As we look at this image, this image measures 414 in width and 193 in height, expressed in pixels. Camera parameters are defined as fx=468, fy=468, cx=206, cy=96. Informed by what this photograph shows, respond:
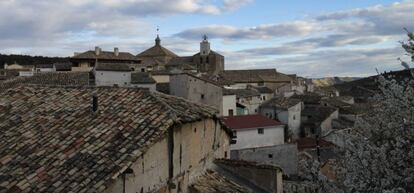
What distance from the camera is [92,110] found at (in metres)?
10.9

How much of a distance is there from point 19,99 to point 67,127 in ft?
10.5

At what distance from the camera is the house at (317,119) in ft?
157

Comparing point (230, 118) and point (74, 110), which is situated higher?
point (74, 110)

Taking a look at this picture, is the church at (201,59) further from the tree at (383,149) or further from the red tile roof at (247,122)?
the tree at (383,149)

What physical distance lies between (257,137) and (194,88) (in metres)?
6.77

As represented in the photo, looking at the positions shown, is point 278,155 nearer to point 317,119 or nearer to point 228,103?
point 228,103

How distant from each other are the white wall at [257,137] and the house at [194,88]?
3.06m

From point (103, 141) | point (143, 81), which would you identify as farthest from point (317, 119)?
point (103, 141)

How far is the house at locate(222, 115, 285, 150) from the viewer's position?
125 ft

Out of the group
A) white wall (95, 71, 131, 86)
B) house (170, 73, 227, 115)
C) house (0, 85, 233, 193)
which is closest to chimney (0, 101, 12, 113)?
house (0, 85, 233, 193)

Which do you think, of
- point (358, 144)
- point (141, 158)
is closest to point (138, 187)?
point (141, 158)

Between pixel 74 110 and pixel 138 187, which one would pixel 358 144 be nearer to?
pixel 138 187

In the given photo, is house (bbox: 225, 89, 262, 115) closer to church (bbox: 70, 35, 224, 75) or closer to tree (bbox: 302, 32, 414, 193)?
church (bbox: 70, 35, 224, 75)

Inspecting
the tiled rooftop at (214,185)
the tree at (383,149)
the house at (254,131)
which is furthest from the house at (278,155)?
the tree at (383,149)
